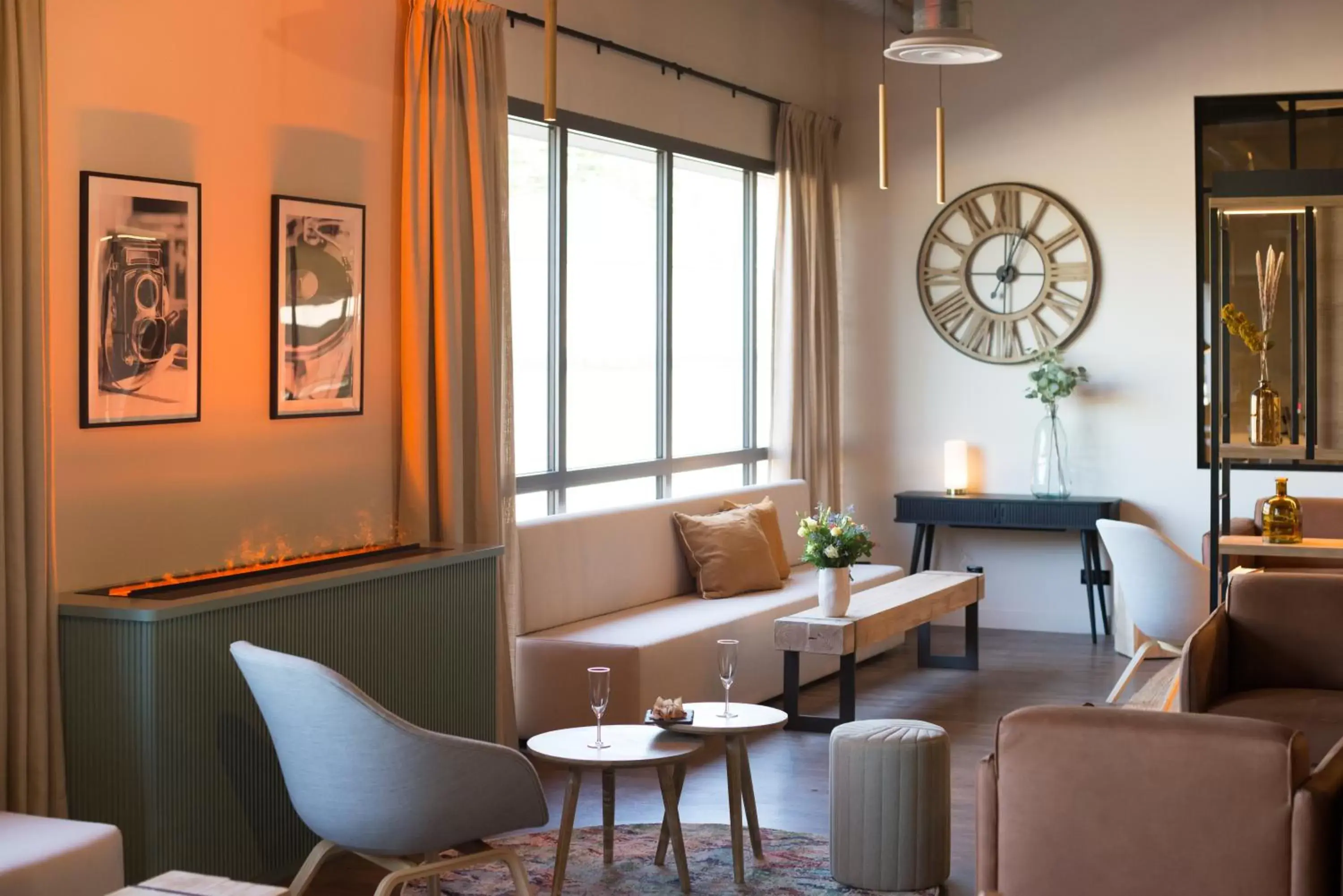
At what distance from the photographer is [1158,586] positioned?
6324 mm

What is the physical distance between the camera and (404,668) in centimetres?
475

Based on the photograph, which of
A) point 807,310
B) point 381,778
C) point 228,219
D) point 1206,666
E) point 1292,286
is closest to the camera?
point 381,778

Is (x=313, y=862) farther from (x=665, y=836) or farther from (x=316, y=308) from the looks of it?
(x=316, y=308)

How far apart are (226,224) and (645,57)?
2986 mm

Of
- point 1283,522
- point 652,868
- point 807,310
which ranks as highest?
point 807,310

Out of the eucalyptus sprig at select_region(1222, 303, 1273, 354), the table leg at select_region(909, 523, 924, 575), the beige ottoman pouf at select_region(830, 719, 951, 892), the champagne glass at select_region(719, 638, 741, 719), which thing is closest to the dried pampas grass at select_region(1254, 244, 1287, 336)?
the eucalyptus sprig at select_region(1222, 303, 1273, 354)

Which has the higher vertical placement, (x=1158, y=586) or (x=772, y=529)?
(x=772, y=529)

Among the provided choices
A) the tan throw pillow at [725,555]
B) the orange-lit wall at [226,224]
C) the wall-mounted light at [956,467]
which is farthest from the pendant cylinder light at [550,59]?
the wall-mounted light at [956,467]

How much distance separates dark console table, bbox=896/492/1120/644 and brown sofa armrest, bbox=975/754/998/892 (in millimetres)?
5250

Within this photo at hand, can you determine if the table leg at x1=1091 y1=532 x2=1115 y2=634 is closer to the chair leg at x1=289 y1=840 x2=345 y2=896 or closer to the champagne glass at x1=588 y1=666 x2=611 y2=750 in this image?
the champagne glass at x1=588 y1=666 x2=611 y2=750

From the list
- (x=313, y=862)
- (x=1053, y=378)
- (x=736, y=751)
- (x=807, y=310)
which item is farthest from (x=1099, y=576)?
(x=313, y=862)

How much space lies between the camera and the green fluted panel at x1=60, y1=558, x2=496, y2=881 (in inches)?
149

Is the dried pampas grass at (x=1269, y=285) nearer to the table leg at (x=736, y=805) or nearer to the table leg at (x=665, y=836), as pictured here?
the table leg at (x=736, y=805)

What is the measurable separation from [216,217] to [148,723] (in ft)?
5.26
